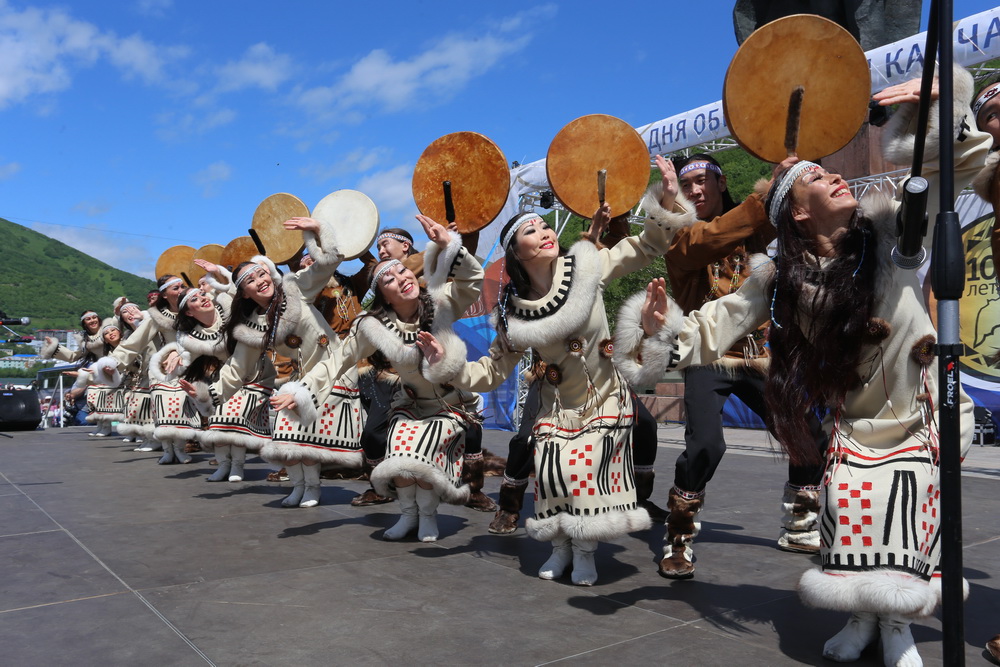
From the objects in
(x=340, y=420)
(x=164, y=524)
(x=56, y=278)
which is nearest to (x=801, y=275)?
(x=340, y=420)

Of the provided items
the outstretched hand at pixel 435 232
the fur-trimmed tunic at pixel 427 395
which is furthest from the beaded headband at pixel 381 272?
the outstretched hand at pixel 435 232

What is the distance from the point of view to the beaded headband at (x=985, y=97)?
3012 mm

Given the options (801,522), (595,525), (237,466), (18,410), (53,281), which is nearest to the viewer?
(595,525)

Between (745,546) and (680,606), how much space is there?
4.02ft

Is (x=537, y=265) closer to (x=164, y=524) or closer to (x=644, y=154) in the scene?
(x=644, y=154)

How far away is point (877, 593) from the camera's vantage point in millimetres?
2330

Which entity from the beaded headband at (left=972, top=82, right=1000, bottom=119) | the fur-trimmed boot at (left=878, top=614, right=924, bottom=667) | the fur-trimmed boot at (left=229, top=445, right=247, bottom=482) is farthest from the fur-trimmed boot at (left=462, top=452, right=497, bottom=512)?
the beaded headband at (left=972, top=82, right=1000, bottom=119)

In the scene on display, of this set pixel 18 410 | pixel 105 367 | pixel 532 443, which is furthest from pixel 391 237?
pixel 18 410

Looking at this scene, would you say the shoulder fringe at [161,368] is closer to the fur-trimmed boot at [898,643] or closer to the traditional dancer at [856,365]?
the traditional dancer at [856,365]

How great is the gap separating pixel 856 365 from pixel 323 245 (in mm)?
3587

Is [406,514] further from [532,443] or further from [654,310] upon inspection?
[654,310]

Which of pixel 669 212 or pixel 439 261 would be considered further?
pixel 439 261

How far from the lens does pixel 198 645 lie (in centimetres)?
276

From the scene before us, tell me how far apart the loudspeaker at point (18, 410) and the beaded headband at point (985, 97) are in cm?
1455
